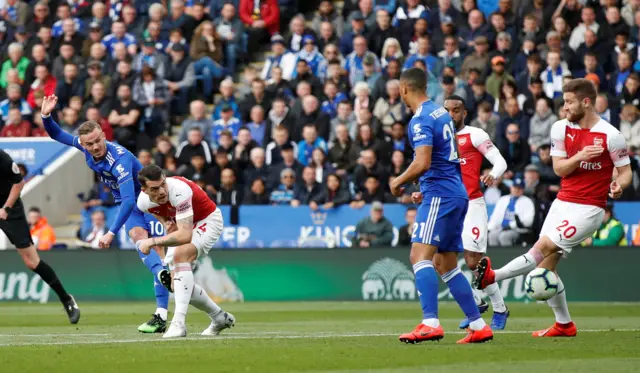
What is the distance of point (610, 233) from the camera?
21297 millimetres

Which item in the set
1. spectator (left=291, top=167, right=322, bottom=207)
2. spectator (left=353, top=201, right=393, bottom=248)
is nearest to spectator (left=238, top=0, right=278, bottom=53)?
spectator (left=291, top=167, right=322, bottom=207)

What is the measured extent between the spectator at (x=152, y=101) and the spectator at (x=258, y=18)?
266 cm

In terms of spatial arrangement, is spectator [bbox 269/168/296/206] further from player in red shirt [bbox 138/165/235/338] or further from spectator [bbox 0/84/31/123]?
player in red shirt [bbox 138/165/235/338]

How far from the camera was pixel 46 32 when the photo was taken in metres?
29.7

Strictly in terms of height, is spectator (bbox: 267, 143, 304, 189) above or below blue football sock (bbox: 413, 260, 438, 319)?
above

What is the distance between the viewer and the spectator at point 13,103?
27.8 meters

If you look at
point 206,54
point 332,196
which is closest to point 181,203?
point 332,196

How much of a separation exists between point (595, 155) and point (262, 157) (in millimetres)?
13529

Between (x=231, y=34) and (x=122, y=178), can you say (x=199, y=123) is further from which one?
(x=122, y=178)

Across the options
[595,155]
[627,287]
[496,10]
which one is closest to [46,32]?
[496,10]

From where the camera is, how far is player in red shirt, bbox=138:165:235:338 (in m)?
11.9

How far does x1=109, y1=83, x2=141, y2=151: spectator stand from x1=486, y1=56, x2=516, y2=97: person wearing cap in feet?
25.6

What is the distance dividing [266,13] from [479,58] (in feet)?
20.7

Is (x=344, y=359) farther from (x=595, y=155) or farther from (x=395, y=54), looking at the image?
(x=395, y=54)
